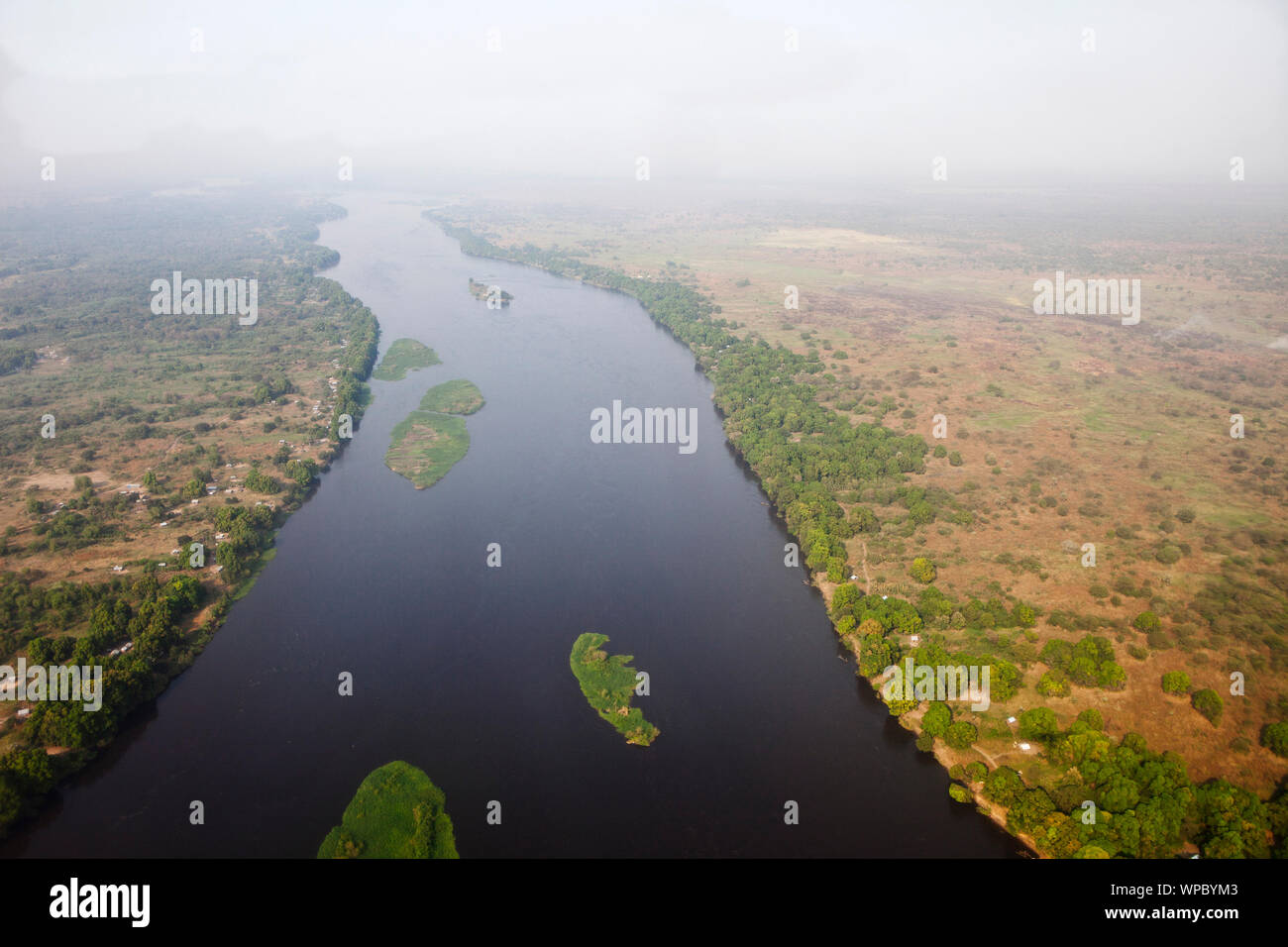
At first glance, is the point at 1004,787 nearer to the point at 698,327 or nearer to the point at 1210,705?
the point at 1210,705

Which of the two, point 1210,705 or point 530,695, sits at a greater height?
point 1210,705

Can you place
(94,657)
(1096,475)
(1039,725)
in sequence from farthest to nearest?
(1096,475), (94,657), (1039,725)

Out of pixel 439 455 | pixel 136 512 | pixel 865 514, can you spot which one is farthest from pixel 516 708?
pixel 136 512

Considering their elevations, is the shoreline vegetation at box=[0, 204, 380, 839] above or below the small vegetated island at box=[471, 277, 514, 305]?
below

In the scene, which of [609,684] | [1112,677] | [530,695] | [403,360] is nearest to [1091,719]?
[1112,677]

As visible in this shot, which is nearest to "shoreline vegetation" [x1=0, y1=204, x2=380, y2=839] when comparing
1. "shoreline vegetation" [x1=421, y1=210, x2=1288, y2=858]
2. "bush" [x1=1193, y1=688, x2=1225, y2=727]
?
"shoreline vegetation" [x1=421, y1=210, x2=1288, y2=858]

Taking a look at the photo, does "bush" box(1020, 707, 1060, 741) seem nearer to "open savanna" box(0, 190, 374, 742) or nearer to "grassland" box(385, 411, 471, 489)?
"grassland" box(385, 411, 471, 489)

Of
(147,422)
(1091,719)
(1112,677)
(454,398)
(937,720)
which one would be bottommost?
(937,720)
